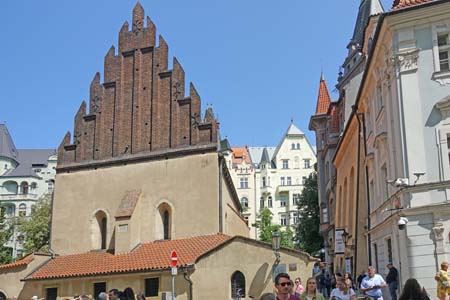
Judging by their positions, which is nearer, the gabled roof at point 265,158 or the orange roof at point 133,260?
the orange roof at point 133,260

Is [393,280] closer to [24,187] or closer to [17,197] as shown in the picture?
[17,197]

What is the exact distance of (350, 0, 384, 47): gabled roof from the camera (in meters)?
41.3

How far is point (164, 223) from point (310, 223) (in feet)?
90.1

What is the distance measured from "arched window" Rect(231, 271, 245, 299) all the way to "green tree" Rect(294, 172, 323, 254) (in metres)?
29.9

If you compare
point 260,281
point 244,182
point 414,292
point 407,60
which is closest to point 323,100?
point 260,281

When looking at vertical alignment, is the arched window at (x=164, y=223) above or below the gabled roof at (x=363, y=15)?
below

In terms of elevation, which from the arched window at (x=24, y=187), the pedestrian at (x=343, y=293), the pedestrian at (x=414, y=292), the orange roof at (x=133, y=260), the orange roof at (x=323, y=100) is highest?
the orange roof at (x=323, y=100)

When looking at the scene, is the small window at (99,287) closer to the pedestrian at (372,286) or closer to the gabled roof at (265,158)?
the pedestrian at (372,286)

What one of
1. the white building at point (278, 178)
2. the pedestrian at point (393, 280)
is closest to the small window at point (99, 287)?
the pedestrian at point (393, 280)

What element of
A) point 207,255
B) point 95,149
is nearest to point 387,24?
point 207,255

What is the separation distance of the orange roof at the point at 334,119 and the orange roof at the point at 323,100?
160 inches

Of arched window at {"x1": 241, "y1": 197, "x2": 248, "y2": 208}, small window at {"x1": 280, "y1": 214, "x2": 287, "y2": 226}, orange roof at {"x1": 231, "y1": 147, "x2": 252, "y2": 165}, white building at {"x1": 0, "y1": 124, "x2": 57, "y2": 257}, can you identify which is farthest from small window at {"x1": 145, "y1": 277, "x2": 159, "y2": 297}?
orange roof at {"x1": 231, "y1": 147, "x2": 252, "y2": 165}

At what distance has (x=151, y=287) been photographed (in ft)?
87.0

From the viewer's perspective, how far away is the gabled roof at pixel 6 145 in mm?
83000
